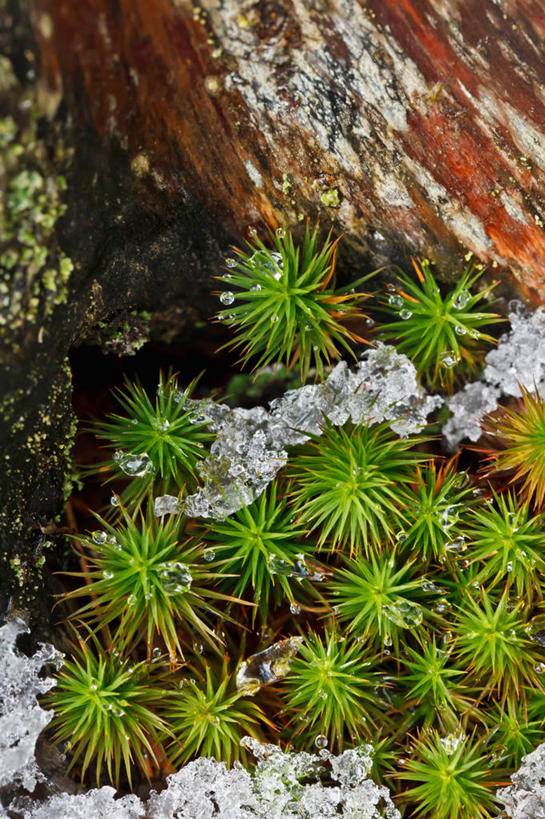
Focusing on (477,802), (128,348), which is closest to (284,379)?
(128,348)

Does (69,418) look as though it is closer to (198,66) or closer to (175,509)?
(175,509)

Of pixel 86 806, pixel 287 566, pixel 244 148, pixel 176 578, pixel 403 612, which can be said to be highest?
pixel 244 148

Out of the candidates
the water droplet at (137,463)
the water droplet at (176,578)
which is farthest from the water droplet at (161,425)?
the water droplet at (176,578)

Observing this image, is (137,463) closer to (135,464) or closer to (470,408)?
(135,464)

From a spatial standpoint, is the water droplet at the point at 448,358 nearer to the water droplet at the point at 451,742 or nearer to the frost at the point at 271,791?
the water droplet at the point at 451,742

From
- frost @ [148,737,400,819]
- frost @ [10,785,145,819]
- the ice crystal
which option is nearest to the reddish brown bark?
the ice crystal

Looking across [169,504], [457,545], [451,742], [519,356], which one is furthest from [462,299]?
[451,742]
